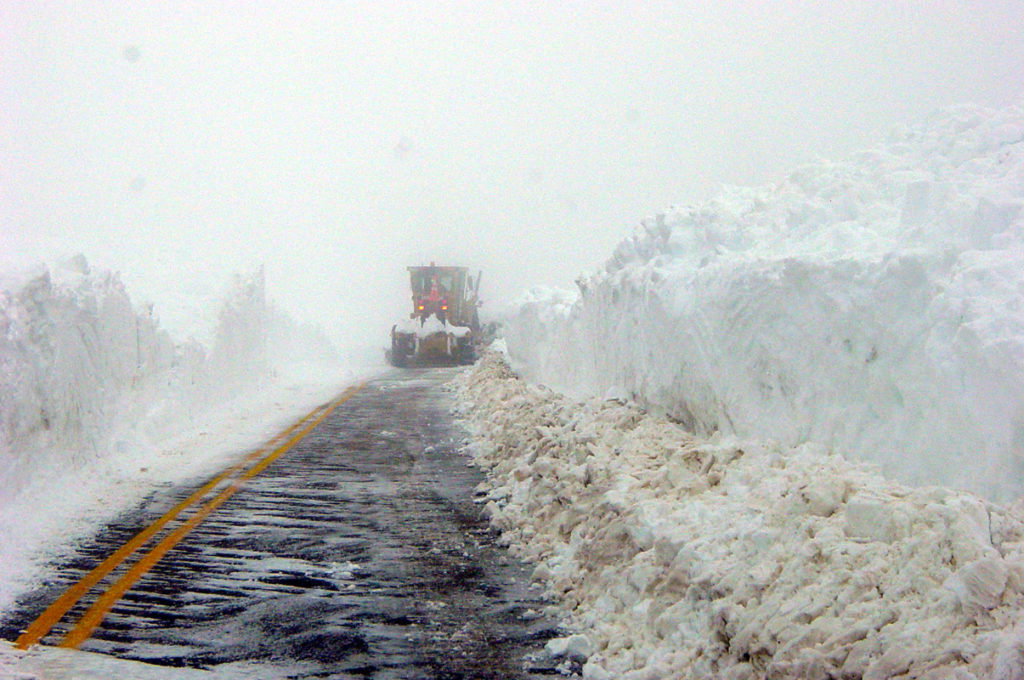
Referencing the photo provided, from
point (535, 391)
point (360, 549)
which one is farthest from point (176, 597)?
point (535, 391)

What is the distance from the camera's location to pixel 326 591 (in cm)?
612

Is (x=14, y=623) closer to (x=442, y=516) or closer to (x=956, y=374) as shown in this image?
(x=442, y=516)

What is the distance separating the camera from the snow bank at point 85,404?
859cm

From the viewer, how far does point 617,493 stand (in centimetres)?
683

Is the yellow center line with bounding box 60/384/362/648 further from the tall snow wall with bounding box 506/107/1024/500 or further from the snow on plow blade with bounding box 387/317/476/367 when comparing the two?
the snow on plow blade with bounding box 387/317/476/367

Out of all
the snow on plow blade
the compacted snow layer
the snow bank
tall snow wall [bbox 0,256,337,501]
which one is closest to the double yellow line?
the snow bank

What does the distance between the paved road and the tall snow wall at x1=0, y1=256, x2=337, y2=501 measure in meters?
1.40

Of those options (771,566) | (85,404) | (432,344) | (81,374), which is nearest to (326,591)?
(771,566)

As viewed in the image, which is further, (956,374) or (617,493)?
(617,493)

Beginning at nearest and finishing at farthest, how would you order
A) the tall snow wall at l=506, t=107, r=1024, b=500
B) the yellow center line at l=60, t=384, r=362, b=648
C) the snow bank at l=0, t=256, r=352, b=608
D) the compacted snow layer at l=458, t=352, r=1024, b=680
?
the compacted snow layer at l=458, t=352, r=1024, b=680 < the tall snow wall at l=506, t=107, r=1024, b=500 < the yellow center line at l=60, t=384, r=362, b=648 < the snow bank at l=0, t=256, r=352, b=608

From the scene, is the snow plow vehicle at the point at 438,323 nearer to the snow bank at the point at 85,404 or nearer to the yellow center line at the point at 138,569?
the snow bank at the point at 85,404

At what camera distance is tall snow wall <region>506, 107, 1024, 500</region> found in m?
5.19

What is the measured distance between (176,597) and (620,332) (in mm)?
6964

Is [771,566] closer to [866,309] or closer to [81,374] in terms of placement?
[866,309]
